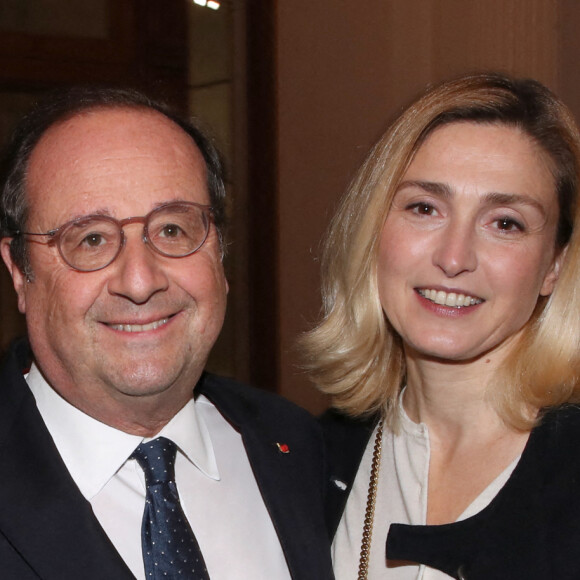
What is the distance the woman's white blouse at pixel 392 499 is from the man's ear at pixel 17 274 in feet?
3.04

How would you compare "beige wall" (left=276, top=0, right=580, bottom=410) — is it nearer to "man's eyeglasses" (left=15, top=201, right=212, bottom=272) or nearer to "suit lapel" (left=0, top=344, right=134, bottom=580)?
"man's eyeglasses" (left=15, top=201, right=212, bottom=272)

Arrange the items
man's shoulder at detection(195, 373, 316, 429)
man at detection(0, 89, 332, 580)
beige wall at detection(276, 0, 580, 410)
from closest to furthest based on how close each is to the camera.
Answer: man at detection(0, 89, 332, 580) → man's shoulder at detection(195, 373, 316, 429) → beige wall at detection(276, 0, 580, 410)

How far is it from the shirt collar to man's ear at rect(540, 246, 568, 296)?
0.90 metres

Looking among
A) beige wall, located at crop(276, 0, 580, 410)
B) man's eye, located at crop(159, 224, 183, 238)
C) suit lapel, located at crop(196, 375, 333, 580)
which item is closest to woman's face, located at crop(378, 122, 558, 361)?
suit lapel, located at crop(196, 375, 333, 580)

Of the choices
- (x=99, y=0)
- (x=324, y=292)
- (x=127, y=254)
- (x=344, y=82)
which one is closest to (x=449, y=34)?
(x=344, y=82)

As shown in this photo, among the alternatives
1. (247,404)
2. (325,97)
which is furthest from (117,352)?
(325,97)

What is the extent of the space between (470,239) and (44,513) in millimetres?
1040

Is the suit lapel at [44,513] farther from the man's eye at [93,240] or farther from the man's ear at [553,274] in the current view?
the man's ear at [553,274]

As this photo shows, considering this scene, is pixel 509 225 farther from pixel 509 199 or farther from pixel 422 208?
pixel 422 208

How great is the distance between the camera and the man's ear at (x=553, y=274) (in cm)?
196

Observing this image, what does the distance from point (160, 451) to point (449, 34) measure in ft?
11.4

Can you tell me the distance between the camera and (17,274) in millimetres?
1798

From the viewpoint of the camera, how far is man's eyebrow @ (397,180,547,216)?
1.81 m

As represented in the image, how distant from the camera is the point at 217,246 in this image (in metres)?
1.87
